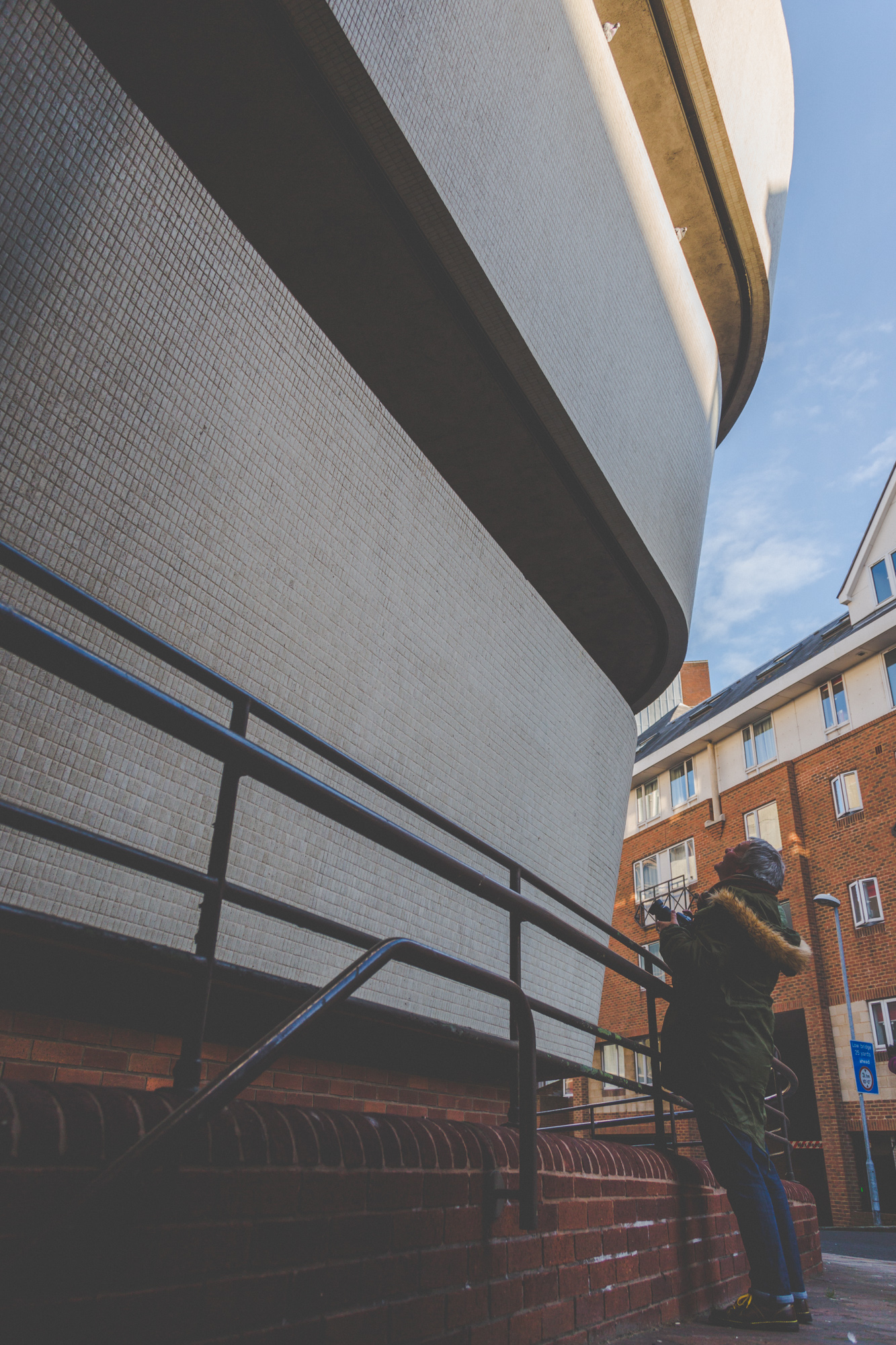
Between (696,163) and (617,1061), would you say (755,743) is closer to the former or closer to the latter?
(617,1061)

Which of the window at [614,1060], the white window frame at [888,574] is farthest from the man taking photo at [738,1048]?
the window at [614,1060]

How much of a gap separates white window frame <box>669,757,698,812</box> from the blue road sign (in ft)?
30.6

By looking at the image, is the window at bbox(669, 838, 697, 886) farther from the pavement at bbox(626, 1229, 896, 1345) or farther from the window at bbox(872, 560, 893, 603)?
the pavement at bbox(626, 1229, 896, 1345)

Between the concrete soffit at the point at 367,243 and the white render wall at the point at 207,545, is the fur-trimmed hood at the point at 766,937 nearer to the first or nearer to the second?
the white render wall at the point at 207,545

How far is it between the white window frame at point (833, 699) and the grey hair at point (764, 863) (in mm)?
18029

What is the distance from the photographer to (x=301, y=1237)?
148cm

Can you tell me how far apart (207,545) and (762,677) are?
77.4 feet

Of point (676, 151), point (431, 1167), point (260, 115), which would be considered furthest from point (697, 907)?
point (676, 151)

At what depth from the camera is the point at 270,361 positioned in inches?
153

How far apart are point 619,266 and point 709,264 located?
255cm

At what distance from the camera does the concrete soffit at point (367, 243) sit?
3.56m

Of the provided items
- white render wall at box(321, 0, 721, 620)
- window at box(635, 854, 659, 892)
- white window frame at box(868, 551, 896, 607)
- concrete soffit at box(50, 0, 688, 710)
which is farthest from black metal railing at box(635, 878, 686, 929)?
concrete soffit at box(50, 0, 688, 710)

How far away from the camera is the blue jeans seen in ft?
8.84

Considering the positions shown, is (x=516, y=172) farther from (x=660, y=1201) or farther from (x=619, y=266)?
(x=660, y=1201)
